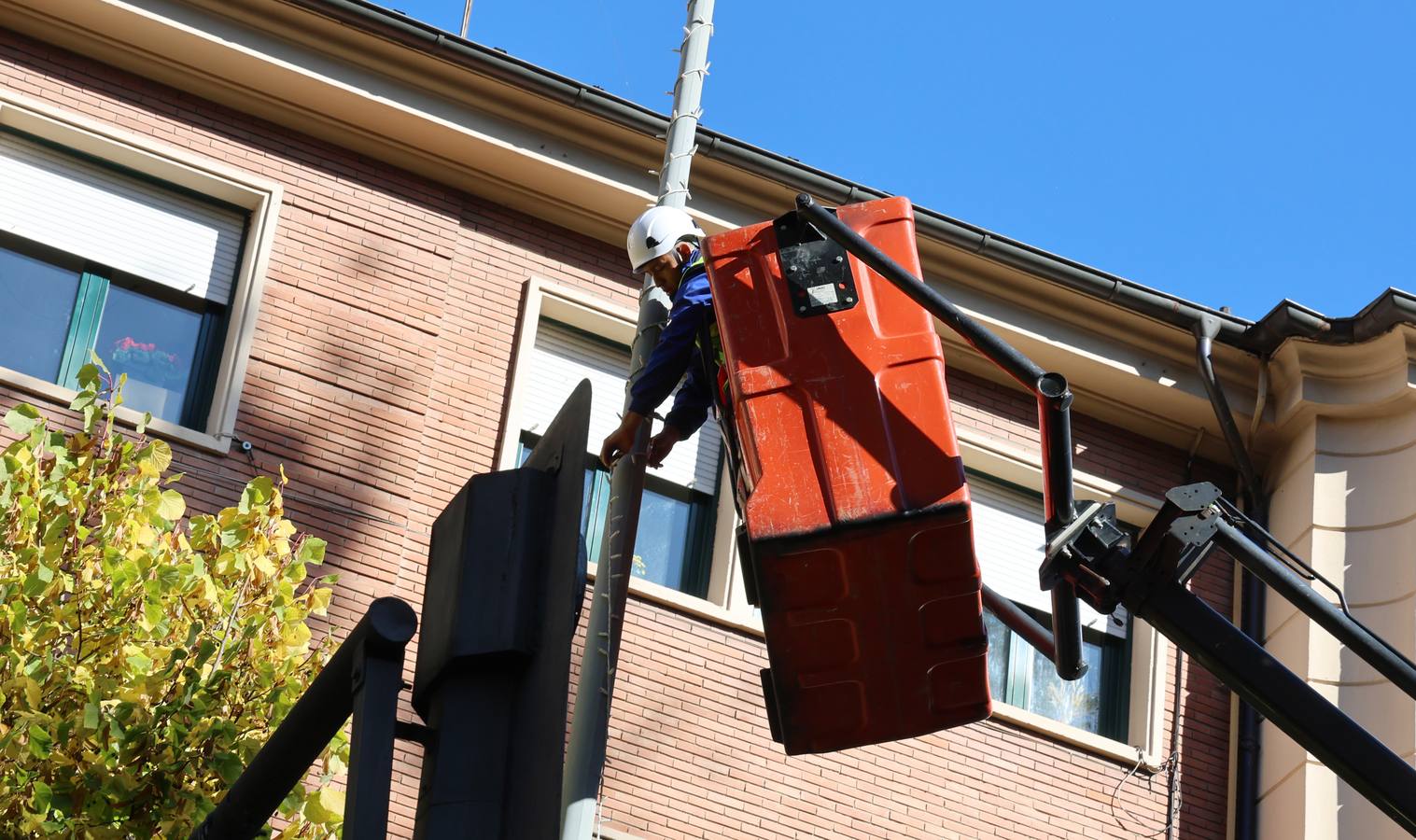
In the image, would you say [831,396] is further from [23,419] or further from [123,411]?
[123,411]

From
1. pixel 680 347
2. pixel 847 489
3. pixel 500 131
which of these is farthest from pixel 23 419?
pixel 500 131

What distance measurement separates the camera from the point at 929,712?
6.41 metres

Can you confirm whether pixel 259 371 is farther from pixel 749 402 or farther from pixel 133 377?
pixel 749 402

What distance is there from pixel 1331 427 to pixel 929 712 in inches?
334

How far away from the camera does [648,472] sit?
12.8m

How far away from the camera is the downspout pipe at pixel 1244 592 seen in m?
13.1

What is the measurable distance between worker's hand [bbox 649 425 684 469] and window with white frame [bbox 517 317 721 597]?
5.26 metres

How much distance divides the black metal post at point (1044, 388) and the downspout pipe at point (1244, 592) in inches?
293

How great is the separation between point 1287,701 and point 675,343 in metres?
2.45

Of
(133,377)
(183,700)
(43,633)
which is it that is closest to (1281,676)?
(183,700)

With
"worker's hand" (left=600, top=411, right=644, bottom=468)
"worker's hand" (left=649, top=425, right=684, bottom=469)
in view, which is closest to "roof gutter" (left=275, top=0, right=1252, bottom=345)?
"worker's hand" (left=649, top=425, right=684, bottom=469)

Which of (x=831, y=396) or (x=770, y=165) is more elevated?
(x=770, y=165)

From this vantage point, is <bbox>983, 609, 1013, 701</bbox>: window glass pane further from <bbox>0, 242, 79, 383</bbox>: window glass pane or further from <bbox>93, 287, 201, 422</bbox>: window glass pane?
<bbox>0, 242, 79, 383</bbox>: window glass pane

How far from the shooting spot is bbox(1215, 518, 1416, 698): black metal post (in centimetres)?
564
